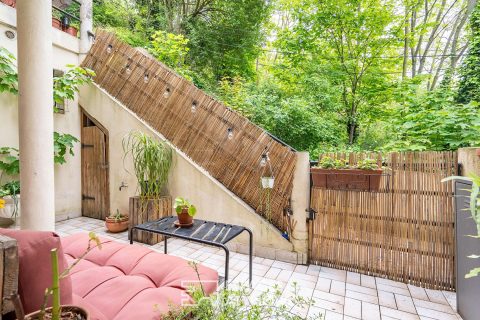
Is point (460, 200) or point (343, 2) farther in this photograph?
point (343, 2)

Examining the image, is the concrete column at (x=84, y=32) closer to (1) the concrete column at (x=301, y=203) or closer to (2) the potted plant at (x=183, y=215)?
(2) the potted plant at (x=183, y=215)

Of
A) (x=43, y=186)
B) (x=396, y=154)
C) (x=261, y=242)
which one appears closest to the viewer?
(x=43, y=186)

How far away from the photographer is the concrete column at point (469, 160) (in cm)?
205

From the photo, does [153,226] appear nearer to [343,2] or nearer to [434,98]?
[434,98]

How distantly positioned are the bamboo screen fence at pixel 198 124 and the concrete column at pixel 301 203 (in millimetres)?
96

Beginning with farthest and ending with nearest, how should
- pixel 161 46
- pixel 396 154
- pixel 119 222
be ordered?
pixel 161 46 → pixel 119 222 → pixel 396 154

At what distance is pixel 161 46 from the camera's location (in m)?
5.36

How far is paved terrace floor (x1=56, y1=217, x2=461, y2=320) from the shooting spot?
2.09m

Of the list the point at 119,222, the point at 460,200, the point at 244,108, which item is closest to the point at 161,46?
the point at 244,108

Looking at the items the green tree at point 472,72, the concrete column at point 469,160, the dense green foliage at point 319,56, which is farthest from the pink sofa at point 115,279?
the green tree at point 472,72

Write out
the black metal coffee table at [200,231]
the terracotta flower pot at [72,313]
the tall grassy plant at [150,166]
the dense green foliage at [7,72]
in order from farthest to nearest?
the tall grassy plant at [150,166] → the dense green foliage at [7,72] → the black metal coffee table at [200,231] → the terracotta flower pot at [72,313]

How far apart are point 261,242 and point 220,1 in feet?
23.4

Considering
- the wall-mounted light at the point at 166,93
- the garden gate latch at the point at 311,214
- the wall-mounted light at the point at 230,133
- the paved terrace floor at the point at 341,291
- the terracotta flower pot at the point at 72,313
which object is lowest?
the paved terrace floor at the point at 341,291

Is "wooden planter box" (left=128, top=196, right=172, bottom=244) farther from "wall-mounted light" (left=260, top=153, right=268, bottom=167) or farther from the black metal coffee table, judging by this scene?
"wall-mounted light" (left=260, top=153, right=268, bottom=167)
